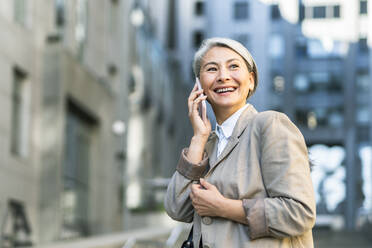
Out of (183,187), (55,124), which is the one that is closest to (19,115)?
(55,124)

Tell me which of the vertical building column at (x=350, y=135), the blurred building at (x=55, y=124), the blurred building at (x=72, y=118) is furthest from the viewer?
the vertical building column at (x=350, y=135)

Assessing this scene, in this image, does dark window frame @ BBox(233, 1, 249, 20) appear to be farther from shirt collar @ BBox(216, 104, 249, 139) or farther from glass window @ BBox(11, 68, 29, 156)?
shirt collar @ BBox(216, 104, 249, 139)

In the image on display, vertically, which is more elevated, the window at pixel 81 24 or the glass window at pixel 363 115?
the window at pixel 81 24

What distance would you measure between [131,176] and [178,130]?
1857cm

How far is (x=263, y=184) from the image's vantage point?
9.65 feet

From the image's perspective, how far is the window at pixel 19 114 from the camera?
66.7 feet

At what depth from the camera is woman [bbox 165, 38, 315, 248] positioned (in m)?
2.84

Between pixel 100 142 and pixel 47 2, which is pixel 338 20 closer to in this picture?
pixel 100 142

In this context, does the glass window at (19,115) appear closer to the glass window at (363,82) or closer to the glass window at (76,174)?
the glass window at (76,174)

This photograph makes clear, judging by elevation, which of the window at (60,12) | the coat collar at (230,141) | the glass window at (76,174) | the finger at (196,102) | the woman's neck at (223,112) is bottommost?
the glass window at (76,174)

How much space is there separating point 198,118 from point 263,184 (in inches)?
19.1

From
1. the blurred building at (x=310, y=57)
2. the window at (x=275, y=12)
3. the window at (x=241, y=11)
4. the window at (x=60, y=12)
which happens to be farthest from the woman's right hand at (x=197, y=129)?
the window at (x=275, y=12)

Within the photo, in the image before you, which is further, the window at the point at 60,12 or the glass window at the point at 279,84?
the glass window at the point at 279,84

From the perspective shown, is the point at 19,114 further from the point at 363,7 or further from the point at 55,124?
the point at 363,7
